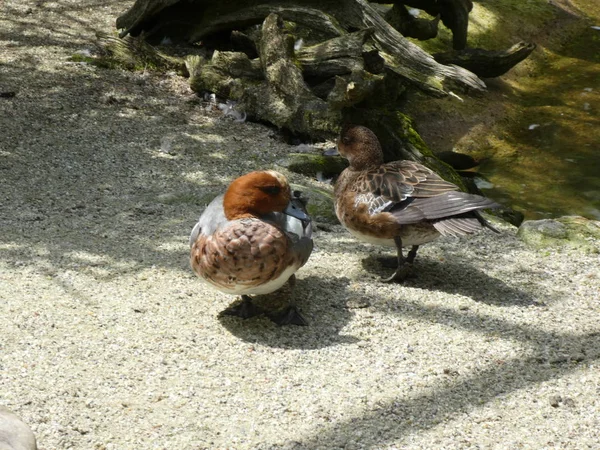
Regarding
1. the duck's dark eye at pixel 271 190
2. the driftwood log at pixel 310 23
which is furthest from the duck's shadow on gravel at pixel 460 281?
the driftwood log at pixel 310 23

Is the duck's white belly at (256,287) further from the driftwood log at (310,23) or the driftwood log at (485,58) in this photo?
the driftwood log at (485,58)

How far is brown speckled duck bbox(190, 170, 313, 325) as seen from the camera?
4254 millimetres

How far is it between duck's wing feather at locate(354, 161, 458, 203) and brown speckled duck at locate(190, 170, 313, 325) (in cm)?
77

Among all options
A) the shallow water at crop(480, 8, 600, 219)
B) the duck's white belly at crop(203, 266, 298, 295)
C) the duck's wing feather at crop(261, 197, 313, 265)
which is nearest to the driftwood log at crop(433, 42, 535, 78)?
the shallow water at crop(480, 8, 600, 219)

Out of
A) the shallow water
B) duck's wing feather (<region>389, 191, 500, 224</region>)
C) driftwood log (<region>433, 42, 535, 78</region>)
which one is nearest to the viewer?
duck's wing feather (<region>389, 191, 500, 224</region>)

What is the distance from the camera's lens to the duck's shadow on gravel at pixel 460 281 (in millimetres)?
5133

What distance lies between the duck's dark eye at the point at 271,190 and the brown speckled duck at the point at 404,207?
0.91 m

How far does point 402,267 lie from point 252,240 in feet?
4.39

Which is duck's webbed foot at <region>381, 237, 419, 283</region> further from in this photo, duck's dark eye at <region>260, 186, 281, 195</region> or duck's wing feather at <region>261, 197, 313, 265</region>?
duck's dark eye at <region>260, 186, 281, 195</region>

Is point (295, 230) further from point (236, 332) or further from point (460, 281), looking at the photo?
point (460, 281)

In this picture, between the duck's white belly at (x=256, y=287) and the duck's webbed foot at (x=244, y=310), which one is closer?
the duck's white belly at (x=256, y=287)

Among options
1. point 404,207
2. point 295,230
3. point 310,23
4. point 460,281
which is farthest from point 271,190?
point 310,23

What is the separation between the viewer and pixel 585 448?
3639mm

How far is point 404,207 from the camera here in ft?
16.9
